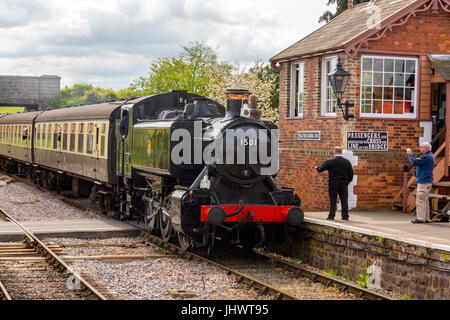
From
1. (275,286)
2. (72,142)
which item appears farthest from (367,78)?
(72,142)

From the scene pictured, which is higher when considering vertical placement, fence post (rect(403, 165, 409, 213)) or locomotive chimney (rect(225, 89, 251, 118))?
locomotive chimney (rect(225, 89, 251, 118))

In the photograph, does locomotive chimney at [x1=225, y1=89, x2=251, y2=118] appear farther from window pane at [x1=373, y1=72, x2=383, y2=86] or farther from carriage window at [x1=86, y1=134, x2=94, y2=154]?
carriage window at [x1=86, y1=134, x2=94, y2=154]

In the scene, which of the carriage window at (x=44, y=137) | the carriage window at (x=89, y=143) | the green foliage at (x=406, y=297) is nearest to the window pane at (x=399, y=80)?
the green foliage at (x=406, y=297)

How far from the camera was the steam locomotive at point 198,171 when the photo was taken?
11258 mm

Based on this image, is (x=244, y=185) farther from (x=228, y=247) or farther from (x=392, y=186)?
(x=392, y=186)

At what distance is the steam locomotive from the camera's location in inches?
443

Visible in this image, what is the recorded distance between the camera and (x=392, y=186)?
14742 mm

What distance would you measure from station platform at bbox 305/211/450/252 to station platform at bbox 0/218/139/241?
4.21m

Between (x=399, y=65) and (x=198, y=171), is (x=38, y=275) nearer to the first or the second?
(x=198, y=171)

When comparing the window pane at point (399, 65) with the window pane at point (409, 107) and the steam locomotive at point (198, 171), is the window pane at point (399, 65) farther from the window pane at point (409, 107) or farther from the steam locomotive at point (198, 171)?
the steam locomotive at point (198, 171)

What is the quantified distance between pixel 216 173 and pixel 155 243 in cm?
249

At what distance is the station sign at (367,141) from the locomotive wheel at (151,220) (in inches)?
171

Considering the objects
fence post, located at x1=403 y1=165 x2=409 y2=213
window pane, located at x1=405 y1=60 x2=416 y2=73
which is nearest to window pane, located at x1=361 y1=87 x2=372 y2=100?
window pane, located at x1=405 y1=60 x2=416 y2=73
